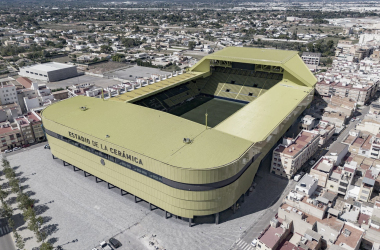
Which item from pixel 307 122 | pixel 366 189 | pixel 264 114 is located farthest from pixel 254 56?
pixel 366 189

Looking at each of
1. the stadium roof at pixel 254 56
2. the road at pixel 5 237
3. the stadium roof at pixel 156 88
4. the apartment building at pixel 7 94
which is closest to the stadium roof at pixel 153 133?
the stadium roof at pixel 156 88

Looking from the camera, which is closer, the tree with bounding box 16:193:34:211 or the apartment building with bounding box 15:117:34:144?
the tree with bounding box 16:193:34:211

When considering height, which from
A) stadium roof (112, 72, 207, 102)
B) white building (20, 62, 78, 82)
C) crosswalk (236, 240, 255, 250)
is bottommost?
crosswalk (236, 240, 255, 250)

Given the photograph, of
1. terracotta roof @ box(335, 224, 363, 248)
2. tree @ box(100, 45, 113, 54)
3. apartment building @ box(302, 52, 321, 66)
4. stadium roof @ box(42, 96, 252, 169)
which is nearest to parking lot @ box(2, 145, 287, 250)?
stadium roof @ box(42, 96, 252, 169)

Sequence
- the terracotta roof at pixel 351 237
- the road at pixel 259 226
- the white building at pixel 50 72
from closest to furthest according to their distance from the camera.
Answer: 1. the terracotta roof at pixel 351 237
2. the road at pixel 259 226
3. the white building at pixel 50 72

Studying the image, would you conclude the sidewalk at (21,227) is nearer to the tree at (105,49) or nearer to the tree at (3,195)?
the tree at (3,195)

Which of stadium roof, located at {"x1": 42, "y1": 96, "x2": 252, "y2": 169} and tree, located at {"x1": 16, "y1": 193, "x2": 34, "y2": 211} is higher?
stadium roof, located at {"x1": 42, "y1": 96, "x2": 252, "y2": 169}

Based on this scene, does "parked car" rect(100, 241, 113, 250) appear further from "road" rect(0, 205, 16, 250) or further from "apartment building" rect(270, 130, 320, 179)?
"apartment building" rect(270, 130, 320, 179)
